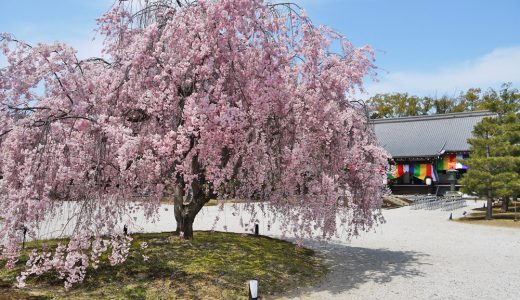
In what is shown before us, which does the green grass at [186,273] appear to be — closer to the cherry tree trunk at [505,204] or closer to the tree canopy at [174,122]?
the tree canopy at [174,122]

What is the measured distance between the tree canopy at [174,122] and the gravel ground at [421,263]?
1781mm

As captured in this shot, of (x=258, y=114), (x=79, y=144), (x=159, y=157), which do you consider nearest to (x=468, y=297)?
(x=258, y=114)

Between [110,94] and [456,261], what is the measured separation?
10.0m

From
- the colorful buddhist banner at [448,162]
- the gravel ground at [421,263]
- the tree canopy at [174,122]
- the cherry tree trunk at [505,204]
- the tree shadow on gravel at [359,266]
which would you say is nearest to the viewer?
the tree canopy at [174,122]

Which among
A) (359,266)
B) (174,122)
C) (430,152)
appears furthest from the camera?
(430,152)

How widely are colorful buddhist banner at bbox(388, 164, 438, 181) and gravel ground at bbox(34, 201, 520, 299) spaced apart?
1784 cm

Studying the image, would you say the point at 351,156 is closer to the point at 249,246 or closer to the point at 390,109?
the point at 249,246

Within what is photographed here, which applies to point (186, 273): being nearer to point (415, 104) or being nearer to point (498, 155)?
point (498, 155)

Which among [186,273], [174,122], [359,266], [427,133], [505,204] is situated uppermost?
[427,133]

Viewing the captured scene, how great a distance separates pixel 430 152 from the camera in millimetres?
37594

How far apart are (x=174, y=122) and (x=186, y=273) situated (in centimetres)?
319

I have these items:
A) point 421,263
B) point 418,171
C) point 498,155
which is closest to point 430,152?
point 418,171

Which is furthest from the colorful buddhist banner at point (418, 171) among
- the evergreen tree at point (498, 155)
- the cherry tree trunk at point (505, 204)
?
the evergreen tree at point (498, 155)

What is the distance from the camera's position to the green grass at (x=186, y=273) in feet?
27.6
